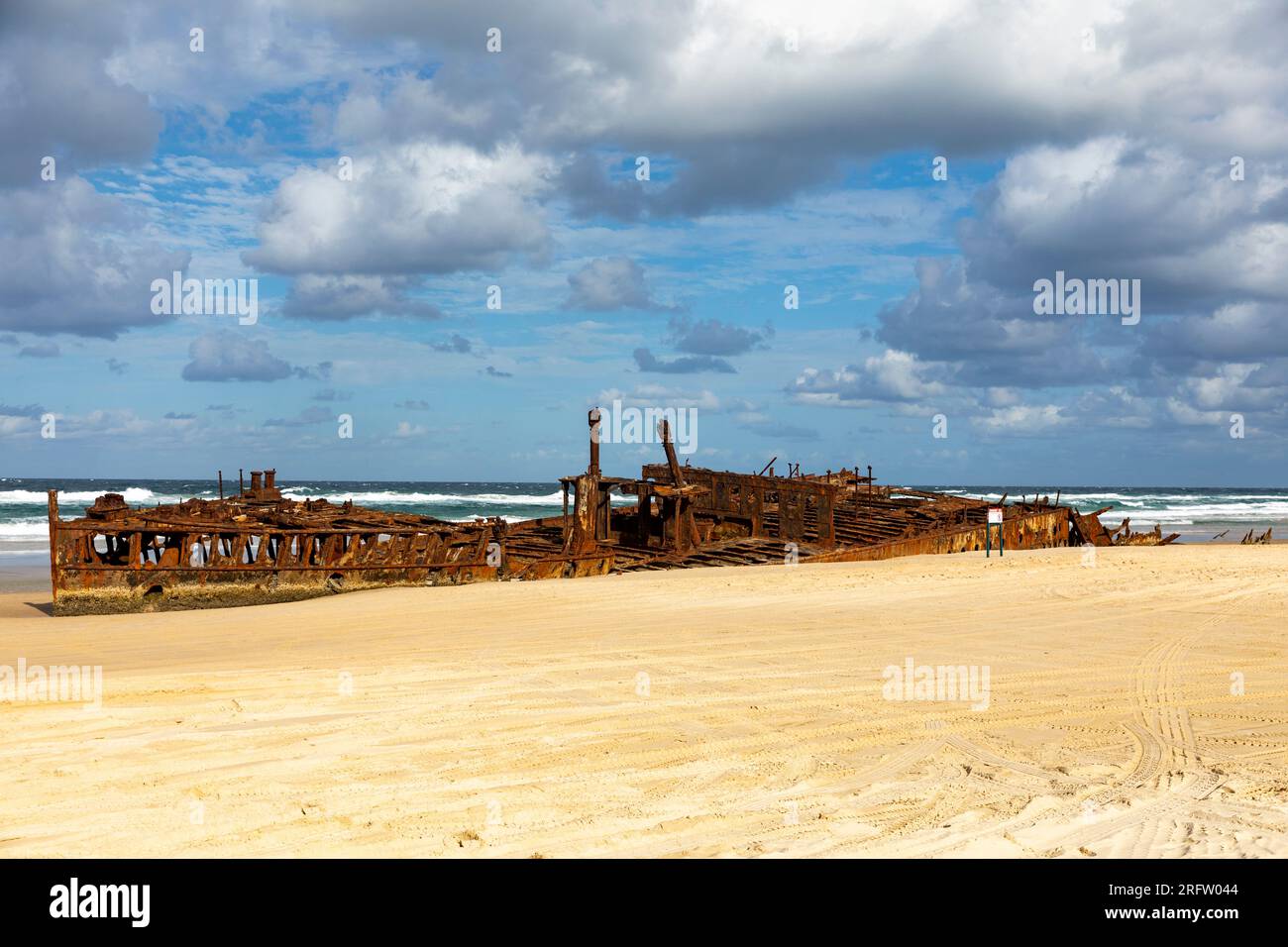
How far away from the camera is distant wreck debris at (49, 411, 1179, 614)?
15852 mm

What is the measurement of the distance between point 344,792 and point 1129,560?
690 inches

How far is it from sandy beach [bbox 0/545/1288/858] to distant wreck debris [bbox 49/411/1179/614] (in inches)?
147

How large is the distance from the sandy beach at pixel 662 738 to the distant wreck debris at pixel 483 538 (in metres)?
3.74

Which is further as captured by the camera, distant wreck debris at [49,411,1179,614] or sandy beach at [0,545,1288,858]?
distant wreck debris at [49,411,1179,614]

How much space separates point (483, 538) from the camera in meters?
17.9

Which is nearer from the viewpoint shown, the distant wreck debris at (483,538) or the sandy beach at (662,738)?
the sandy beach at (662,738)

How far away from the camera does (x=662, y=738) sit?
6195mm

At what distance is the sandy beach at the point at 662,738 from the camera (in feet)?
14.8

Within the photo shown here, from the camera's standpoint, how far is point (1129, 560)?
61.2 feet

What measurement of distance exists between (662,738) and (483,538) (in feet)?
39.9

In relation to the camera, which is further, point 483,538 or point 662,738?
point 483,538

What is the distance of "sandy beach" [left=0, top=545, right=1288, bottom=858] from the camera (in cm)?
450

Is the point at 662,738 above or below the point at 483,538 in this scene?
below
